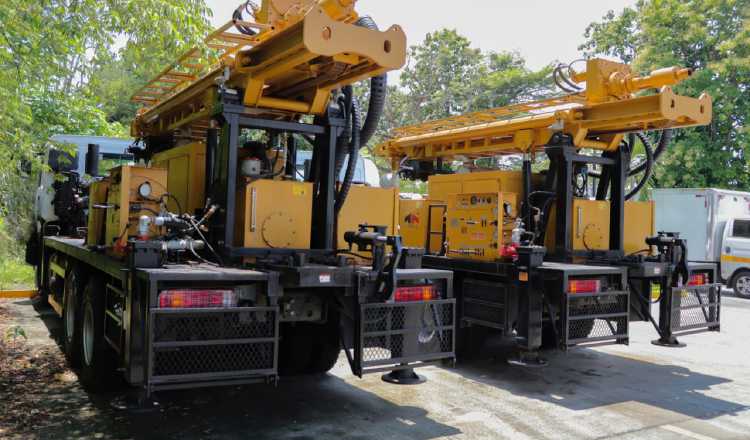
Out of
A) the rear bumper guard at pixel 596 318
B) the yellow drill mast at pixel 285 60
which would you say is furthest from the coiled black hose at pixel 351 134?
the rear bumper guard at pixel 596 318

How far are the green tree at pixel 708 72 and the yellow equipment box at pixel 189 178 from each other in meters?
18.1

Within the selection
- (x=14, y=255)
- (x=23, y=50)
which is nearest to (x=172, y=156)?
(x=23, y=50)

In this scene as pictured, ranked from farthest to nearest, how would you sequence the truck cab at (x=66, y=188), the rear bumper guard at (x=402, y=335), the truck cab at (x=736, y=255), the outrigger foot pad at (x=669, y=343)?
the truck cab at (x=736, y=255)
the truck cab at (x=66, y=188)
the outrigger foot pad at (x=669, y=343)
the rear bumper guard at (x=402, y=335)

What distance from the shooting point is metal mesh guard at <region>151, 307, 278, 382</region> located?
4.34 m

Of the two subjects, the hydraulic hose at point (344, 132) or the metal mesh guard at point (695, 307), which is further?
the metal mesh guard at point (695, 307)

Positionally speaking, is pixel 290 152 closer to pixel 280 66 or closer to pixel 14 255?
pixel 280 66

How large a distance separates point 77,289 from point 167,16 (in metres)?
2.86

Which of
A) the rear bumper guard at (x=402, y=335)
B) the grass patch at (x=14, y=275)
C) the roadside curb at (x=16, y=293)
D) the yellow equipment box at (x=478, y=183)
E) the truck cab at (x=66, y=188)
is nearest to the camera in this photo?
the rear bumper guard at (x=402, y=335)

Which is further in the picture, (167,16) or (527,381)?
(527,381)

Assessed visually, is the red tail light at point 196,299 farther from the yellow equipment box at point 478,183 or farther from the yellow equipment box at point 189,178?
the yellow equipment box at point 478,183

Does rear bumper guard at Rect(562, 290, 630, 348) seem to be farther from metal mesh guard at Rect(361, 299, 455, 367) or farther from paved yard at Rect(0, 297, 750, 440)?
metal mesh guard at Rect(361, 299, 455, 367)

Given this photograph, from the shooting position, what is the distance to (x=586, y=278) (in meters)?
6.73

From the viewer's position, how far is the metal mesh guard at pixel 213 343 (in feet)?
14.2

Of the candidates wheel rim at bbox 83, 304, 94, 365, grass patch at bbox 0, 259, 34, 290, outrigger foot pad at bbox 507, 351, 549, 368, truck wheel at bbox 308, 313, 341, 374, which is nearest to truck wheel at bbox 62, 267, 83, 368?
wheel rim at bbox 83, 304, 94, 365
